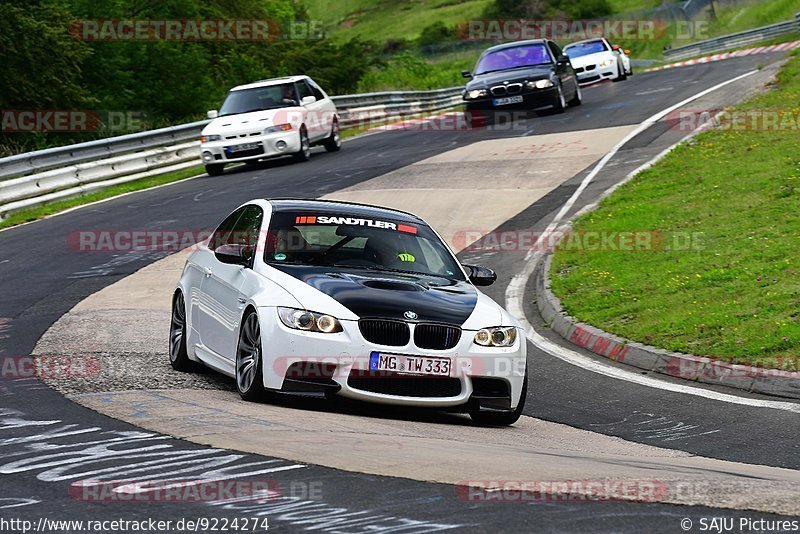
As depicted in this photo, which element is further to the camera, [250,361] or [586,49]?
[586,49]

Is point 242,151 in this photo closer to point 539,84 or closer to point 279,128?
point 279,128

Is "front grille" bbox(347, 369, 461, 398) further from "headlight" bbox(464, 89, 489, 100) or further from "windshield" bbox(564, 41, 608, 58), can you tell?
"windshield" bbox(564, 41, 608, 58)

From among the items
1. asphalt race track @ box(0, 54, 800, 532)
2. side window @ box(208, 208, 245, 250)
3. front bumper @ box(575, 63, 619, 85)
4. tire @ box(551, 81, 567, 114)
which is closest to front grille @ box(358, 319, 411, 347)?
asphalt race track @ box(0, 54, 800, 532)

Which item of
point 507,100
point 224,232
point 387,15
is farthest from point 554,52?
point 387,15

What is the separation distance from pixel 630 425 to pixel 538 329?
173 inches

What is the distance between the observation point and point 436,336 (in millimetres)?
8852

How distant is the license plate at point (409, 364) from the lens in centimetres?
866

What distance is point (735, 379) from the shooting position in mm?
10516

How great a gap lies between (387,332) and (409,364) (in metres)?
0.26

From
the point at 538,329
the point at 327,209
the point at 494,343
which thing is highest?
the point at 327,209

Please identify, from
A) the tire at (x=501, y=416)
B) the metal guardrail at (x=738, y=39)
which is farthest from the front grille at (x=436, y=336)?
the metal guardrail at (x=738, y=39)

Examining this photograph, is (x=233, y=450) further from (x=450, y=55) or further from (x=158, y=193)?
(x=450, y=55)

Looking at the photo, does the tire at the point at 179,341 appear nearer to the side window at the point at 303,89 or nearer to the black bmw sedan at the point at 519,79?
the side window at the point at 303,89

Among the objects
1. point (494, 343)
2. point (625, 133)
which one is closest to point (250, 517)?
point (494, 343)
